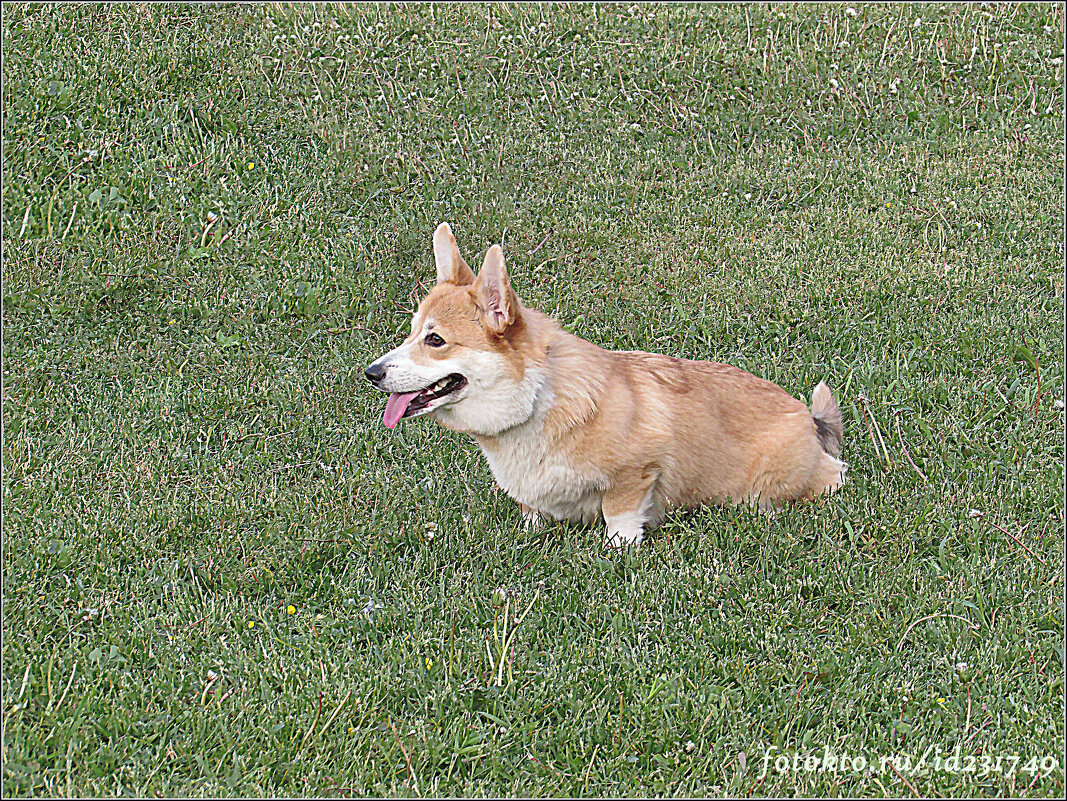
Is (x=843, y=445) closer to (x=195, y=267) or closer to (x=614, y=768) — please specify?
(x=614, y=768)

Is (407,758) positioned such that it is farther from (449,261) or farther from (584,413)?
(449,261)

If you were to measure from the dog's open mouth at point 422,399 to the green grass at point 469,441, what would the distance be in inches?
25.9

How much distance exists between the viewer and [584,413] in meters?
4.02

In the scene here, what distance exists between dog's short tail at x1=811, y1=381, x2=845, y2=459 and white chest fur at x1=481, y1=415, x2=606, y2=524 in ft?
3.63

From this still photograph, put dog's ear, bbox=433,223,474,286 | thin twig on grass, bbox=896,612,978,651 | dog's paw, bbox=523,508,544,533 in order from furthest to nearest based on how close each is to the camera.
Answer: dog's paw, bbox=523,508,544,533 < dog's ear, bbox=433,223,474,286 < thin twig on grass, bbox=896,612,978,651

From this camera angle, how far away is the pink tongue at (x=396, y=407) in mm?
3922

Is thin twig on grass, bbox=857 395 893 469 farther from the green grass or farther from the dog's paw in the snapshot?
the dog's paw

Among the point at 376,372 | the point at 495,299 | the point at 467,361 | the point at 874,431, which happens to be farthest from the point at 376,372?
the point at 874,431

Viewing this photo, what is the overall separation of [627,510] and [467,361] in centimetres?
90

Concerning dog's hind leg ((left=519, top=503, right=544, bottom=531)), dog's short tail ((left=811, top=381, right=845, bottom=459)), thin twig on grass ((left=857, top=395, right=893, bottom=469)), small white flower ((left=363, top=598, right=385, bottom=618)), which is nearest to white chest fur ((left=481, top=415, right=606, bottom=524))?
dog's hind leg ((left=519, top=503, right=544, bottom=531))

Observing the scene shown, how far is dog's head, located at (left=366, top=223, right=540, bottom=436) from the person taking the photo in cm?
382

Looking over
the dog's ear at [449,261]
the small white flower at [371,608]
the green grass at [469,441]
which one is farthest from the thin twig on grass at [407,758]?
the dog's ear at [449,261]

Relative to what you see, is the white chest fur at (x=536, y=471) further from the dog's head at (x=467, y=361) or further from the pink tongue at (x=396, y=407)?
the pink tongue at (x=396, y=407)

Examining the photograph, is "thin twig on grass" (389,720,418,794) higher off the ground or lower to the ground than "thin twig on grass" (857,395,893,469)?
higher
